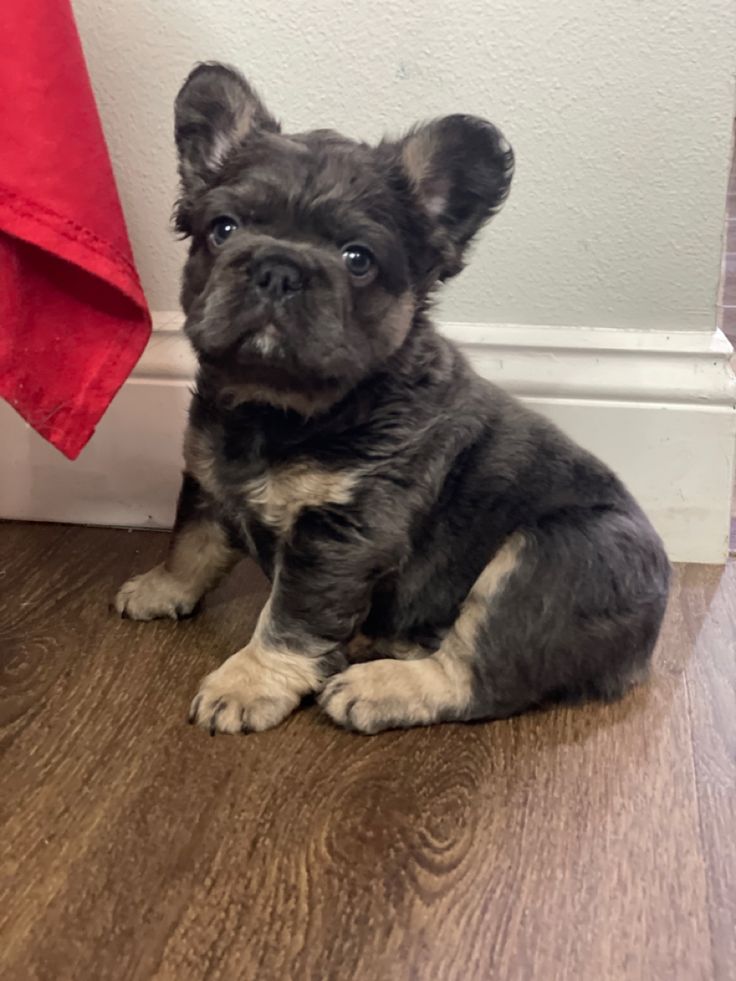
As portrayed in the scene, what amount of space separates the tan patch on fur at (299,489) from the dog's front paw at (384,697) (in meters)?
0.25

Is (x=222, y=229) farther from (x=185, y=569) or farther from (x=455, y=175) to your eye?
(x=185, y=569)

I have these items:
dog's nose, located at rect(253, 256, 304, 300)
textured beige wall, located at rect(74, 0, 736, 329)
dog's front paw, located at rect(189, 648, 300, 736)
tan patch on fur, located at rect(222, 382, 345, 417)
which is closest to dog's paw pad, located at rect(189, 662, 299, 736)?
dog's front paw, located at rect(189, 648, 300, 736)

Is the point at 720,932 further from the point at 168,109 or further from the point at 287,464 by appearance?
the point at 168,109

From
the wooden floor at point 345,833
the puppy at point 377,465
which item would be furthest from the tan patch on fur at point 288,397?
the wooden floor at point 345,833

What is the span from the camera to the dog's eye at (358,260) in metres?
1.31

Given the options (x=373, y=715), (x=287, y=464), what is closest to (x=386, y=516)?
→ (x=287, y=464)

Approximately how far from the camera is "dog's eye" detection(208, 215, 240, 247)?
4.35 feet

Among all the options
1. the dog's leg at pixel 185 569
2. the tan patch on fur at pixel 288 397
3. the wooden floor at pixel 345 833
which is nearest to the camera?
the wooden floor at pixel 345 833

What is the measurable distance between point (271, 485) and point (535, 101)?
3.09 ft

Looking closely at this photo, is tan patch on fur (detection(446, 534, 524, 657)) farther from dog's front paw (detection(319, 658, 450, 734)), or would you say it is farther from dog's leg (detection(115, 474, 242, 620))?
dog's leg (detection(115, 474, 242, 620))

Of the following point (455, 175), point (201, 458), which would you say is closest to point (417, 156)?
point (455, 175)

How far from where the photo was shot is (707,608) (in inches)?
71.9

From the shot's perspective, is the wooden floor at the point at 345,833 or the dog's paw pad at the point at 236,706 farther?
the dog's paw pad at the point at 236,706

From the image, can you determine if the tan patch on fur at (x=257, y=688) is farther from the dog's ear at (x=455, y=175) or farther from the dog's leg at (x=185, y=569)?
the dog's ear at (x=455, y=175)
